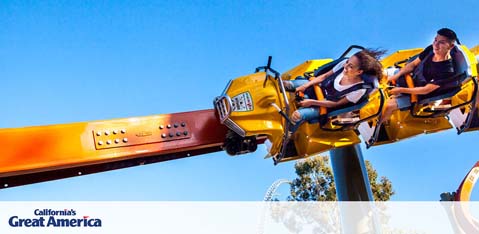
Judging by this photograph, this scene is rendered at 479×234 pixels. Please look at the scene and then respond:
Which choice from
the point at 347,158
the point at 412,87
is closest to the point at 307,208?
the point at 347,158

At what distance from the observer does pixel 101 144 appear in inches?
142

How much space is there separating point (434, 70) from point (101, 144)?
312 centimetres

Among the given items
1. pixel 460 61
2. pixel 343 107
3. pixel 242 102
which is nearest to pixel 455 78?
pixel 460 61

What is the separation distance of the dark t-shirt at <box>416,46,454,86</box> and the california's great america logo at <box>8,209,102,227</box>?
341 cm

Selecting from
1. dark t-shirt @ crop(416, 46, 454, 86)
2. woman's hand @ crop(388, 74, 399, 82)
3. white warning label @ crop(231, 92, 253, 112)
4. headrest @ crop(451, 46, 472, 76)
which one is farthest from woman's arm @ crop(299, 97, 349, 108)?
headrest @ crop(451, 46, 472, 76)

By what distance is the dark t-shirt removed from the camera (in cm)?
447

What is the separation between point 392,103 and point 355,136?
0.49m

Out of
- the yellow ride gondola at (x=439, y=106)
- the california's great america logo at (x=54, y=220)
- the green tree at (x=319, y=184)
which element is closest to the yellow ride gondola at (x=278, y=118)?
the yellow ride gondola at (x=439, y=106)

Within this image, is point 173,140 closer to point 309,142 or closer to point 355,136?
point 309,142

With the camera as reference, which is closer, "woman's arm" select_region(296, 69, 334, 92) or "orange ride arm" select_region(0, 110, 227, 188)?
"orange ride arm" select_region(0, 110, 227, 188)

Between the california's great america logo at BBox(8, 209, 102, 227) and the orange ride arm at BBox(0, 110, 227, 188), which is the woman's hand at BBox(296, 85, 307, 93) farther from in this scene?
the california's great america logo at BBox(8, 209, 102, 227)

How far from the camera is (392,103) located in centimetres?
459

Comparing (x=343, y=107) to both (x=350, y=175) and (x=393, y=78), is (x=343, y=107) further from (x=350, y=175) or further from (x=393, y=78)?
(x=350, y=175)

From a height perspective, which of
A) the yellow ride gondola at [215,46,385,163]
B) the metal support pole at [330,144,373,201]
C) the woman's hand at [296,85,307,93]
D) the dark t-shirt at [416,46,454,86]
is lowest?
the metal support pole at [330,144,373,201]
